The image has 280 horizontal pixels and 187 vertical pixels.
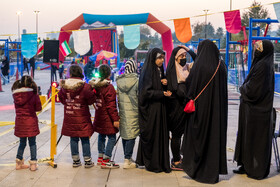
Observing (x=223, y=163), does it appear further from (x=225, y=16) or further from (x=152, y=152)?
(x=225, y=16)

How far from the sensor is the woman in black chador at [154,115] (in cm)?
501

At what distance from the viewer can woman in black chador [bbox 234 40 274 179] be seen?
4816 millimetres

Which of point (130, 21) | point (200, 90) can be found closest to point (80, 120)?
point (200, 90)

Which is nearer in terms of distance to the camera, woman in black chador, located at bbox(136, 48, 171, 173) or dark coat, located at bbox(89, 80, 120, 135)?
woman in black chador, located at bbox(136, 48, 171, 173)

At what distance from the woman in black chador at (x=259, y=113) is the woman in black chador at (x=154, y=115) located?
105cm

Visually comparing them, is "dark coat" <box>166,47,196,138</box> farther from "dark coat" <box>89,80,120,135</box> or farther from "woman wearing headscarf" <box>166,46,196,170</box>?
"dark coat" <box>89,80,120,135</box>

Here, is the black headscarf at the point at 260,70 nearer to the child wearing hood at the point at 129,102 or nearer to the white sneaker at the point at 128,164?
the child wearing hood at the point at 129,102

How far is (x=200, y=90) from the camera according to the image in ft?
15.8

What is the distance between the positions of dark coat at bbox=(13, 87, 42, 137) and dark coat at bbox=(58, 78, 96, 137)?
450mm

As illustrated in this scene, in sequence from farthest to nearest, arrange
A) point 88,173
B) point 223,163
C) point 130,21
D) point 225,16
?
point 130,21 → point 225,16 → point 88,173 → point 223,163

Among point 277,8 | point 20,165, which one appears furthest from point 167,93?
point 277,8

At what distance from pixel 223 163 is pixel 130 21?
45.6 ft

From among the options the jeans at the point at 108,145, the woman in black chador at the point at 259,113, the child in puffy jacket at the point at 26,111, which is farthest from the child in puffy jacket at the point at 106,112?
the woman in black chador at the point at 259,113

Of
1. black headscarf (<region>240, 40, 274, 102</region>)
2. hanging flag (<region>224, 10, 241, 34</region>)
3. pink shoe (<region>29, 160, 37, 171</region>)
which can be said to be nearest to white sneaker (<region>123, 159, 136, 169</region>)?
pink shoe (<region>29, 160, 37, 171</region>)
